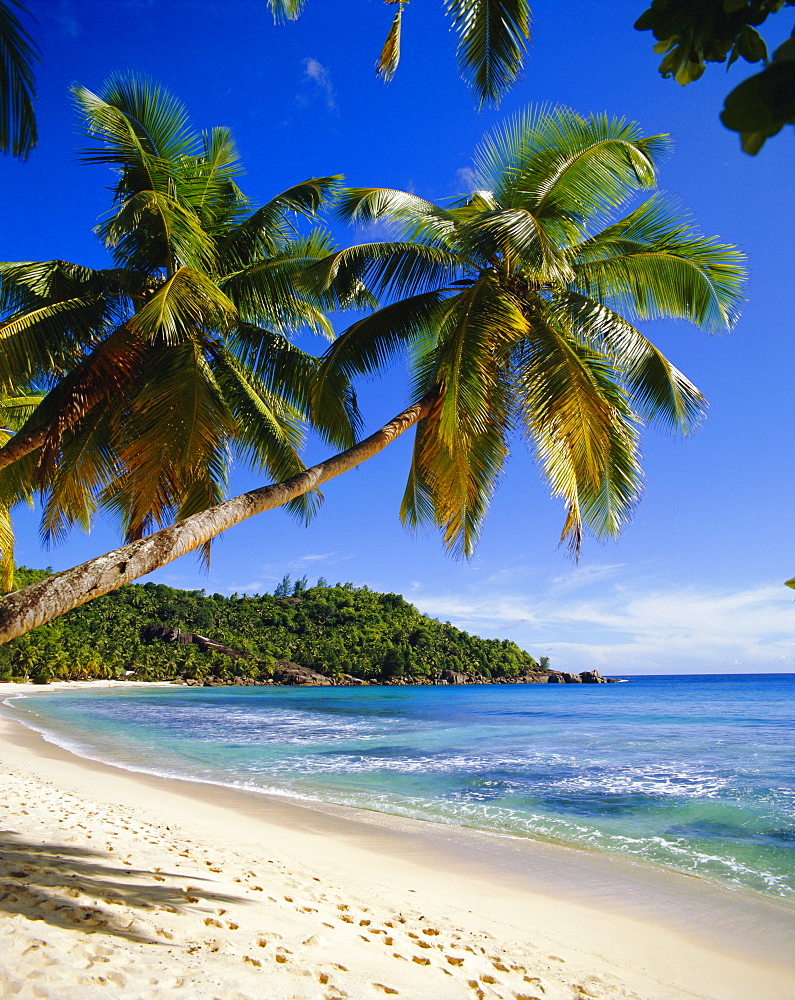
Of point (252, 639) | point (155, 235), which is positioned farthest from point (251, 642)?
point (155, 235)

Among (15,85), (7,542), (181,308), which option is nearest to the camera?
(15,85)

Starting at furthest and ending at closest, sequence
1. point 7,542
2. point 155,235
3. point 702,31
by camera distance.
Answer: point 7,542
point 155,235
point 702,31

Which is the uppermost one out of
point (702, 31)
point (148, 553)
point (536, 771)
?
point (702, 31)

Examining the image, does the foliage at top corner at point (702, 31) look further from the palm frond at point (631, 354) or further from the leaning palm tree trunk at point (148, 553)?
the palm frond at point (631, 354)

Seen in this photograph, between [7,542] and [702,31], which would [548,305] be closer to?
[702,31]

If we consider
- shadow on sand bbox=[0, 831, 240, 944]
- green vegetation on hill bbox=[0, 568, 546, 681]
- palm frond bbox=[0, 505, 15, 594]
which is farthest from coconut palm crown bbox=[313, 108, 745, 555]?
green vegetation on hill bbox=[0, 568, 546, 681]

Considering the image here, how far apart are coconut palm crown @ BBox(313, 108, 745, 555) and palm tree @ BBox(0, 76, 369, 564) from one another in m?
0.99

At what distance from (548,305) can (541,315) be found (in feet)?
2.04

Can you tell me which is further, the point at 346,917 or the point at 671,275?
the point at 671,275

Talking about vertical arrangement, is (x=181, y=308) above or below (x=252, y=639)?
above

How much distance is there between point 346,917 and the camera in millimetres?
4340

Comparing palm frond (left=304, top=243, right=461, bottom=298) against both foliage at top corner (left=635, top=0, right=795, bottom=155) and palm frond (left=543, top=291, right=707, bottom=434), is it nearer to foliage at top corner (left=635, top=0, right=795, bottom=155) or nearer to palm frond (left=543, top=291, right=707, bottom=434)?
palm frond (left=543, top=291, right=707, bottom=434)

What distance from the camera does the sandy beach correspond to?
3.15 meters

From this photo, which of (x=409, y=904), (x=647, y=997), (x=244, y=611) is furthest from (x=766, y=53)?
(x=244, y=611)
